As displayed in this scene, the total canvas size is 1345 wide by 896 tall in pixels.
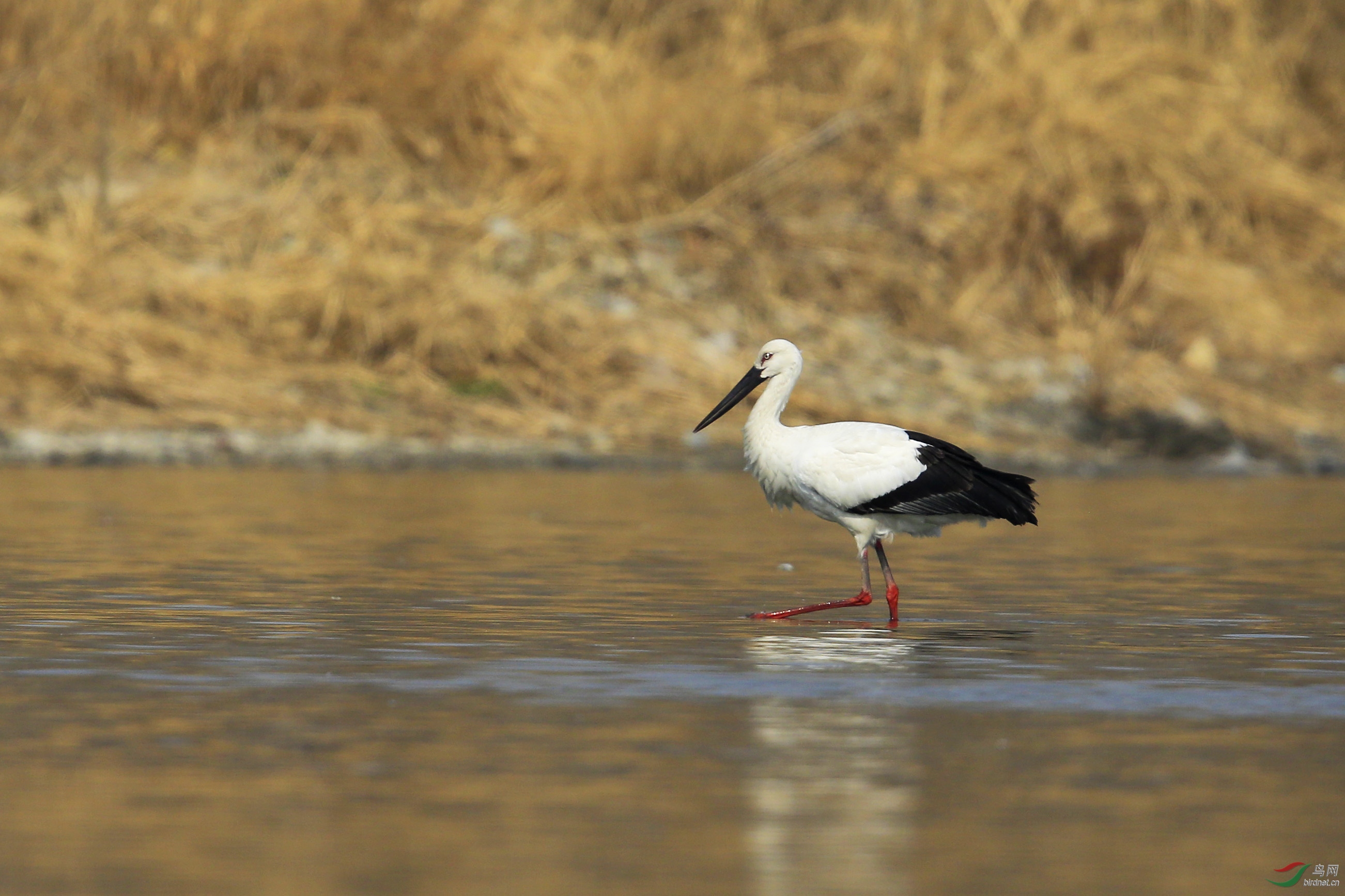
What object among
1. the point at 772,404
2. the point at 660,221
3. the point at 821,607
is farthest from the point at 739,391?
the point at 660,221

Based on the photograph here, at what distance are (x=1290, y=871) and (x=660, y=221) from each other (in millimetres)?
15789

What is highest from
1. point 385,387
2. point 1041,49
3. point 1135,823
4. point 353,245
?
point 1041,49

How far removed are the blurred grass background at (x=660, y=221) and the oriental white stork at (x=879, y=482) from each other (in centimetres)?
718

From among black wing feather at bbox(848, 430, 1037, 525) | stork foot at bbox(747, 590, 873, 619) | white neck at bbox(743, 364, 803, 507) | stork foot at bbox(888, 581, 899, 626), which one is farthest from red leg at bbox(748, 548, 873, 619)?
white neck at bbox(743, 364, 803, 507)

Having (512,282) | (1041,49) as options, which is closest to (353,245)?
(512,282)

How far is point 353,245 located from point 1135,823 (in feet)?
45.3

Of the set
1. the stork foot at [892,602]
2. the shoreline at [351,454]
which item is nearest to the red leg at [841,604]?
the stork foot at [892,602]

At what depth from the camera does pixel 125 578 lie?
410 inches

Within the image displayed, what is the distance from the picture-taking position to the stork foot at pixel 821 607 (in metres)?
9.52

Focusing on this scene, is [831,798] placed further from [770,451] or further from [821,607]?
[770,451]

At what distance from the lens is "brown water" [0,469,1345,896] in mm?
5113

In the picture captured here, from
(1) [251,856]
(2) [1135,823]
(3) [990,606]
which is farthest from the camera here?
(3) [990,606]

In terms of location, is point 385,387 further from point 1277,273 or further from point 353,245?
point 1277,273

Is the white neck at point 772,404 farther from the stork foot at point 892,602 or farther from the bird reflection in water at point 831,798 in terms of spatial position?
the bird reflection in water at point 831,798
